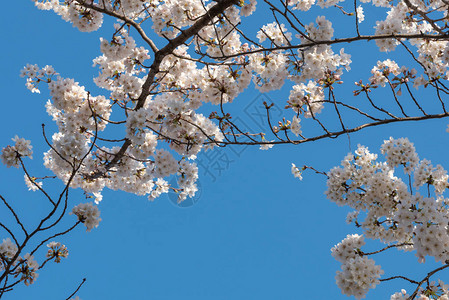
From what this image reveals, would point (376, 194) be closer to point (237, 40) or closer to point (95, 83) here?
point (237, 40)

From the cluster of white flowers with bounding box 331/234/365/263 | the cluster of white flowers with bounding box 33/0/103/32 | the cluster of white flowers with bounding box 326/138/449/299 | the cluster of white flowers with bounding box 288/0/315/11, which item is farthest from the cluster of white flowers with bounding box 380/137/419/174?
the cluster of white flowers with bounding box 33/0/103/32

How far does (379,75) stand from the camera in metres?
5.48

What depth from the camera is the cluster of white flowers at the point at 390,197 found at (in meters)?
4.99

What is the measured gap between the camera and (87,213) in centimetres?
470

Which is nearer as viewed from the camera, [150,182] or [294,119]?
[294,119]

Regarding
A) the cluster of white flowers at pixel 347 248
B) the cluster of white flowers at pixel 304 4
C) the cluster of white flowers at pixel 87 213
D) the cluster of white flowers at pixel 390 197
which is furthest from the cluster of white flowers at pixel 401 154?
the cluster of white flowers at pixel 87 213

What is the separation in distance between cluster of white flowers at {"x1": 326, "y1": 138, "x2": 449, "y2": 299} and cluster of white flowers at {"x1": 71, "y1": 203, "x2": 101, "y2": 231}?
335 cm

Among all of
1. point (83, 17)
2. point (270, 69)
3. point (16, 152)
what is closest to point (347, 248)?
point (270, 69)

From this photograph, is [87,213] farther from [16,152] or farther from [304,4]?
[304,4]

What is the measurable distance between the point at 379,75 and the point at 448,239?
236cm

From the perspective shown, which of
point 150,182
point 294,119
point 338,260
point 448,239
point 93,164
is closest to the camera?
point 448,239

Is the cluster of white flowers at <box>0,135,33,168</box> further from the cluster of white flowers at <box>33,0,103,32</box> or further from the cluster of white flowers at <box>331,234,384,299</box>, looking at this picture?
the cluster of white flowers at <box>331,234,384,299</box>

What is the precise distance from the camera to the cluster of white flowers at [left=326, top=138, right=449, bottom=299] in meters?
4.99

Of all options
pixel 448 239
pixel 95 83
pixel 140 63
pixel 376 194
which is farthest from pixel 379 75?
pixel 95 83
